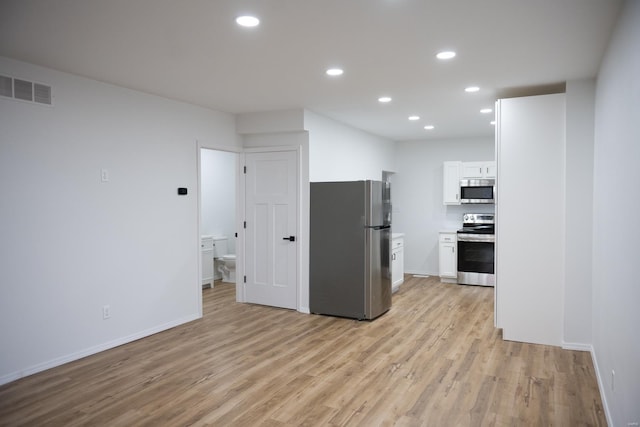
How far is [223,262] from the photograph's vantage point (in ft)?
25.4

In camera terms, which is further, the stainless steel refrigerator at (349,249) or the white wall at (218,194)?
the white wall at (218,194)

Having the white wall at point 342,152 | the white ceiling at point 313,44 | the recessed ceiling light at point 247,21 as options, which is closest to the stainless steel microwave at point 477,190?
the white wall at point 342,152

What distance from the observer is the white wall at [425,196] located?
27.0 feet

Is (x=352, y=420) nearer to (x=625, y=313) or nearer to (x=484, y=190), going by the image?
(x=625, y=313)

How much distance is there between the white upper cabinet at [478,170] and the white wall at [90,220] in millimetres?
4797

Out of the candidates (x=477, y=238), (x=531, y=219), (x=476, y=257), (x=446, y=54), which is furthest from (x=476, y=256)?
(x=446, y=54)


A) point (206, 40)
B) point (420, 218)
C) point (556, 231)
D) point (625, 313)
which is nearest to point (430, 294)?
point (420, 218)

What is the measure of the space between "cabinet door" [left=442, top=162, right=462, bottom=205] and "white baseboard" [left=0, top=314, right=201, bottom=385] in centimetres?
499

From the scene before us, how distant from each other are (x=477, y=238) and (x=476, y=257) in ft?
1.09

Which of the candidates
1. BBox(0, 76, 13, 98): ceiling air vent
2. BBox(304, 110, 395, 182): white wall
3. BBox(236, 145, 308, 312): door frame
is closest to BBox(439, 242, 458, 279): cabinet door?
BBox(304, 110, 395, 182): white wall

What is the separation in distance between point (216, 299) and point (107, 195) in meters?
2.66

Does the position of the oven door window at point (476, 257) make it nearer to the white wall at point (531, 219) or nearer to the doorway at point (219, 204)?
the white wall at point (531, 219)

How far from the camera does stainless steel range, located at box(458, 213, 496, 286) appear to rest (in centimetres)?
738

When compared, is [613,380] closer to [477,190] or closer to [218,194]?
[477,190]
